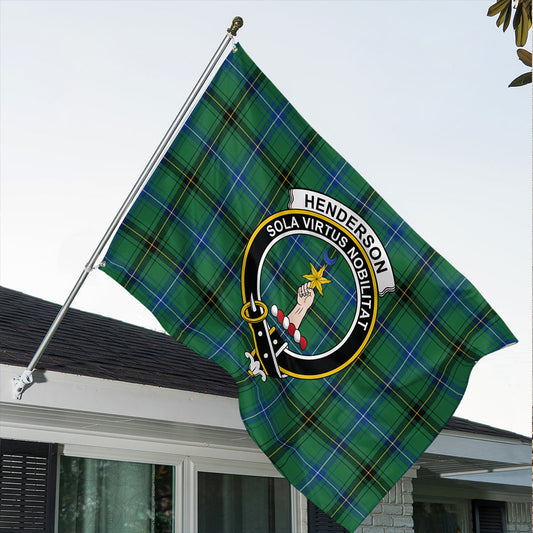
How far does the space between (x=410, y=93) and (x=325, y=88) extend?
2826 mm

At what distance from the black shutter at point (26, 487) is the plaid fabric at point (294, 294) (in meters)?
1.84

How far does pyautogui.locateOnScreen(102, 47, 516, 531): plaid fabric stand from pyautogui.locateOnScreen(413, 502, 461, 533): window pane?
6320 millimetres

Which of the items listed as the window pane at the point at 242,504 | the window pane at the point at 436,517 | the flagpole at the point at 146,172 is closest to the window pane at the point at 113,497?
the window pane at the point at 242,504

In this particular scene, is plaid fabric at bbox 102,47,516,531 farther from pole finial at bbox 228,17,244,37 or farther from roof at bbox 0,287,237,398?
roof at bbox 0,287,237,398

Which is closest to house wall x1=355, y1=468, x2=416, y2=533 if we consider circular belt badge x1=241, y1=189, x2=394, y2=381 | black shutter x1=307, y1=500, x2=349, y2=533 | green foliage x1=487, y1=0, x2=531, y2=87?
black shutter x1=307, y1=500, x2=349, y2=533

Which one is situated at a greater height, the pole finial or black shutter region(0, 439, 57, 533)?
the pole finial

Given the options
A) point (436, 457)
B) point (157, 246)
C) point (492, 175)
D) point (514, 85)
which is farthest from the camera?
point (492, 175)

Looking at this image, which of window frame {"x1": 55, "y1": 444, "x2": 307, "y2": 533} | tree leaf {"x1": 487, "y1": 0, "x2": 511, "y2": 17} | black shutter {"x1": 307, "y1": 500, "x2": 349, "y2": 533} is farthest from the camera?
black shutter {"x1": 307, "y1": 500, "x2": 349, "y2": 533}

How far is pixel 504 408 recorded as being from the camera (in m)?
45.1

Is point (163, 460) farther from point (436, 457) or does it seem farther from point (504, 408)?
point (504, 408)

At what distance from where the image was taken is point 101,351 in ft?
21.4

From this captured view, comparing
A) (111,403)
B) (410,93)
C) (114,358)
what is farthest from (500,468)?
(410,93)

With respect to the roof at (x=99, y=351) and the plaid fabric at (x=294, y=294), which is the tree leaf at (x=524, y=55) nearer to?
the plaid fabric at (x=294, y=294)

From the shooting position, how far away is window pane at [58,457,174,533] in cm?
598
